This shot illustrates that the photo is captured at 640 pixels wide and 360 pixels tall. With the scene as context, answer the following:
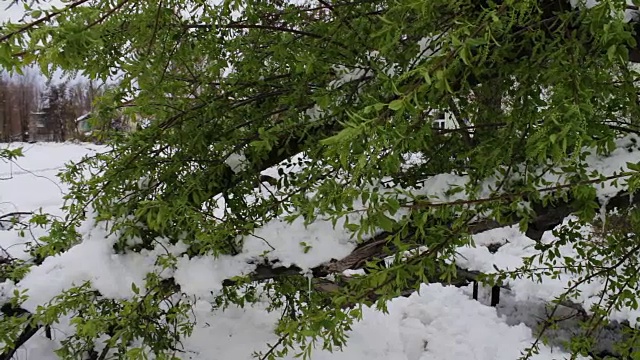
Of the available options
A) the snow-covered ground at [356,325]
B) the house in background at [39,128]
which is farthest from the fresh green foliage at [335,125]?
the house in background at [39,128]

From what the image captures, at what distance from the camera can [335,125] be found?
78.0 inches

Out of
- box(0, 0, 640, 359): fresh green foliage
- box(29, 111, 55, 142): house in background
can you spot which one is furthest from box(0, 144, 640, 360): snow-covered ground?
box(29, 111, 55, 142): house in background

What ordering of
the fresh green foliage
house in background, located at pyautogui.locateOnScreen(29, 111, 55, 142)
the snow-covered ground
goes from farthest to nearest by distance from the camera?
house in background, located at pyautogui.locateOnScreen(29, 111, 55, 142) → the snow-covered ground → the fresh green foliage

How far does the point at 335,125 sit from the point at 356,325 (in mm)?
3436

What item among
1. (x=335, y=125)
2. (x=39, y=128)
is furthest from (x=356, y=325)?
(x=39, y=128)

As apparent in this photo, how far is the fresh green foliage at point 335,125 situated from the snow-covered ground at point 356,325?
9 cm

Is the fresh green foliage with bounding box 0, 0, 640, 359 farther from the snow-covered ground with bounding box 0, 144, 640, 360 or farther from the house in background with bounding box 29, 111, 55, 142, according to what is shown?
the house in background with bounding box 29, 111, 55, 142

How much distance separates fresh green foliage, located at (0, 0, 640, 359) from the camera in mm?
1148

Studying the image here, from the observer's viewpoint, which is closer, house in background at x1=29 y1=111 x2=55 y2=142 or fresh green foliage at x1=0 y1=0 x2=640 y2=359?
fresh green foliage at x1=0 y1=0 x2=640 y2=359

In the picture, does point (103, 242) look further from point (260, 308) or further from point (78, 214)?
point (260, 308)

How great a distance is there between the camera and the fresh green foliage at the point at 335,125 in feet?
3.77

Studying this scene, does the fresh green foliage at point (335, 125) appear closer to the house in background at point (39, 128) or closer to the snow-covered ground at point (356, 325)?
the snow-covered ground at point (356, 325)

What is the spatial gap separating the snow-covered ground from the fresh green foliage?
3.7 inches

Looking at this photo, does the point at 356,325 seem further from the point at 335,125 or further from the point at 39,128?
the point at 39,128
